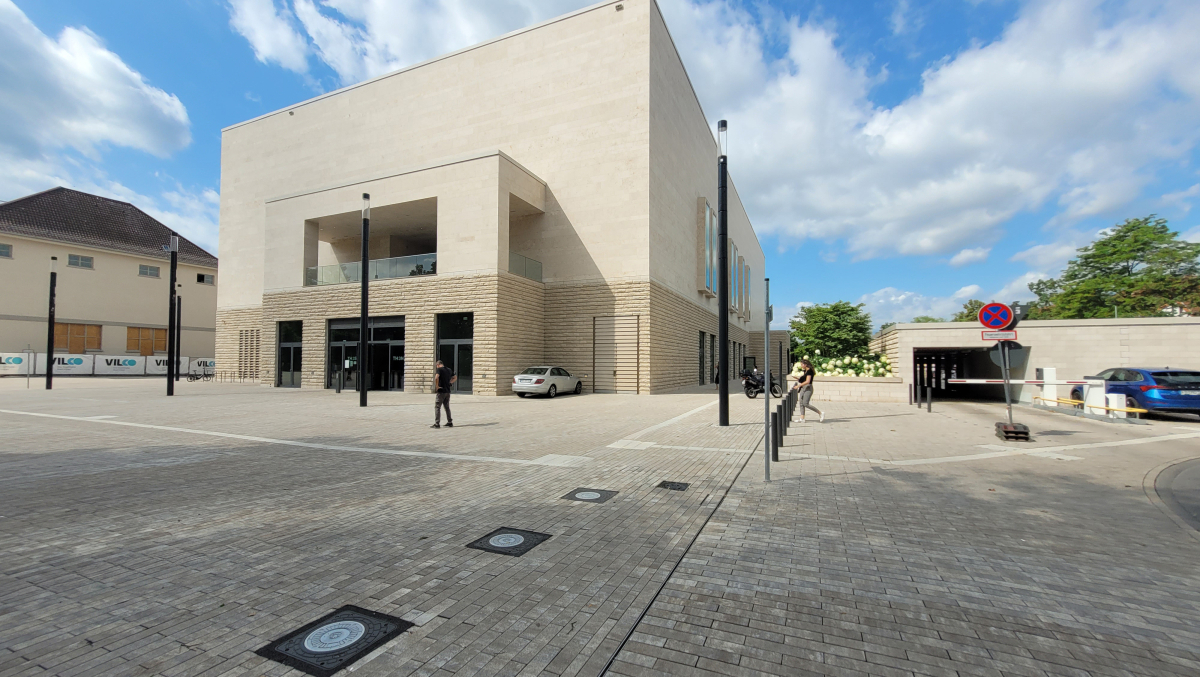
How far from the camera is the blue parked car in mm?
13211

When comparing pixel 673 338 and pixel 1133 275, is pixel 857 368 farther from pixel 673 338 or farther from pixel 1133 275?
pixel 1133 275

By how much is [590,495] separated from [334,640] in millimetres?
3405

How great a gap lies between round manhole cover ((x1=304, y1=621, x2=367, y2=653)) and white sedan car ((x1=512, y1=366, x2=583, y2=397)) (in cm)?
1686

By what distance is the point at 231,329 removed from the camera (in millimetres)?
33594

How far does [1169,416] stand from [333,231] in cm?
3570

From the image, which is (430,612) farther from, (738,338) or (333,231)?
(738,338)

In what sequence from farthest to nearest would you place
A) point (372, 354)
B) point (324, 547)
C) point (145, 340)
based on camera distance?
point (145, 340), point (372, 354), point (324, 547)

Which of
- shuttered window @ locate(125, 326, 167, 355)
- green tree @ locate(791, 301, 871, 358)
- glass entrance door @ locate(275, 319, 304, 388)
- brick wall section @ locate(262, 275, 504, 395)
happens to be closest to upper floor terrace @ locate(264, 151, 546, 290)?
brick wall section @ locate(262, 275, 504, 395)

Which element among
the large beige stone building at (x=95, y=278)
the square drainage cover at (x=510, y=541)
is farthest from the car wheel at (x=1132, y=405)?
the large beige stone building at (x=95, y=278)

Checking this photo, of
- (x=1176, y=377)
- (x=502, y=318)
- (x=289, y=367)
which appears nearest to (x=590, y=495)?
(x=502, y=318)

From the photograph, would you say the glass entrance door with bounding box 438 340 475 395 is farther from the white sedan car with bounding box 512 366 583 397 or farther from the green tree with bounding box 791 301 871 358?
the green tree with bounding box 791 301 871 358

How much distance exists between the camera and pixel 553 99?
83.3 feet

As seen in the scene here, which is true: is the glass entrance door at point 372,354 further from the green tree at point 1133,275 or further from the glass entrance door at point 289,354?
the green tree at point 1133,275

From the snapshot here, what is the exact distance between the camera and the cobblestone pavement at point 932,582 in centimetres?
275
